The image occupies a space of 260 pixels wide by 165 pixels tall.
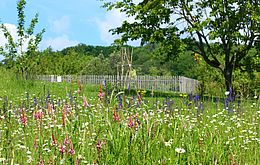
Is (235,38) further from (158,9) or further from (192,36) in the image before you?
(158,9)

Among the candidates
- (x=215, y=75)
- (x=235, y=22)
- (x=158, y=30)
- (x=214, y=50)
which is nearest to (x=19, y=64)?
(x=158, y=30)

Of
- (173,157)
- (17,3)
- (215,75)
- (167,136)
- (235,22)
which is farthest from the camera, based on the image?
(215,75)

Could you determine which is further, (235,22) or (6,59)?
(6,59)

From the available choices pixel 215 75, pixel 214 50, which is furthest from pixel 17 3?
pixel 215 75

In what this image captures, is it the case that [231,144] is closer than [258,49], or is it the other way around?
[231,144]

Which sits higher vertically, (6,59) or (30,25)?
(30,25)

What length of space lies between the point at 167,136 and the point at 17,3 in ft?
88.0

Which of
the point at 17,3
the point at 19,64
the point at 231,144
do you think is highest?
the point at 17,3

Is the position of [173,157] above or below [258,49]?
below

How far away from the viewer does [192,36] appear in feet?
87.8

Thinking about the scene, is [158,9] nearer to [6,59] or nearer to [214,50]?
[214,50]

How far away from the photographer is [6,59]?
33.4 m

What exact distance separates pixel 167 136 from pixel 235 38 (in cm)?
2042

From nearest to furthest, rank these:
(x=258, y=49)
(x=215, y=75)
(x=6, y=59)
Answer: (x=258, y=49), (x=6, y=59), (x=215, y=75)
